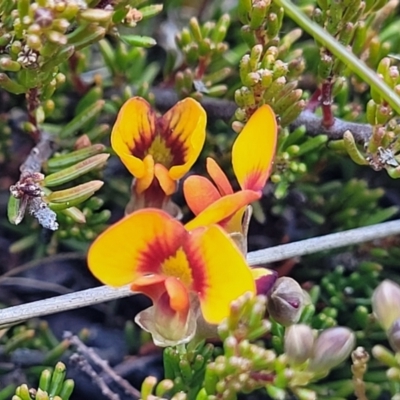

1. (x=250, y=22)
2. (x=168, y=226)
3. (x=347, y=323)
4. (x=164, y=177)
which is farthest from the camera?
(x=347, y=323)

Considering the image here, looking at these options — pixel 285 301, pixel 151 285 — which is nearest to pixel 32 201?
pixel 151 285

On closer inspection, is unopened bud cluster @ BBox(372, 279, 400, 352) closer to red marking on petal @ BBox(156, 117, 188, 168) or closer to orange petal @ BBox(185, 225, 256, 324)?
orange petal @ BBox(185, 225, 256, 324)

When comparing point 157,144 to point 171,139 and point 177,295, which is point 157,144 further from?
point 177,295

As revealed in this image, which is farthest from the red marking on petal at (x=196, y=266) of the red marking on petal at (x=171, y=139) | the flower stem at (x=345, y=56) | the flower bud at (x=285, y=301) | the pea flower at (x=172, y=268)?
the flower stem at (x=345, y=56)

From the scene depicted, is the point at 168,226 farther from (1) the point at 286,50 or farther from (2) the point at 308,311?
(1) the point at 286,50

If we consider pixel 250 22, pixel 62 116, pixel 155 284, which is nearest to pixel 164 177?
pixel 155 284

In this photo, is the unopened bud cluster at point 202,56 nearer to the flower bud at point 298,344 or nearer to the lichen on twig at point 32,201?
the lichen on twig at point 32,201

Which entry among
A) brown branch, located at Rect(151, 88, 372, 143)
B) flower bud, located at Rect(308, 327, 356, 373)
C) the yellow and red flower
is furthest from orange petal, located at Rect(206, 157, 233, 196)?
brown branch, located at Rect(151, 88, 372, 143)
